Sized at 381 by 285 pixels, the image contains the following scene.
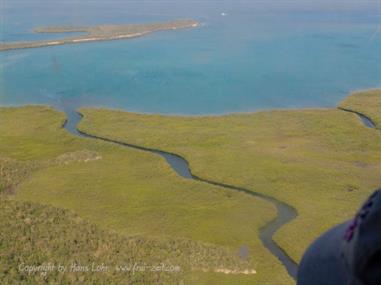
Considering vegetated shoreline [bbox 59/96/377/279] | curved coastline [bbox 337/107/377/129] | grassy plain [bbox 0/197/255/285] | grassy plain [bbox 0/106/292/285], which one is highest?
grassy plain [bbox 0/197/255/285]

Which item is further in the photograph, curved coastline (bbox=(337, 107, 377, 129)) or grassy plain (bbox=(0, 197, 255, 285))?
curved coastline (bbox=(337, 107, 377, 129))

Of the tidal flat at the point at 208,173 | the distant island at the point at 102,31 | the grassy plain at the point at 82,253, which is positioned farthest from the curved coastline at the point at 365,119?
the distant island at the point at 102,31

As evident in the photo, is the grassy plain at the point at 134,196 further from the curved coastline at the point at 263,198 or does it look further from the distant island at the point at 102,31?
the distant island at the point at 102,31

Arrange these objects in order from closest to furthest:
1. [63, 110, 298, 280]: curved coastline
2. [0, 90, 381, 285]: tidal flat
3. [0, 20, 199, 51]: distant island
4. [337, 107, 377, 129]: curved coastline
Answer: [63, 110, 298, 280]: curved coastline, [0, 90, 381, 285]: tidal flat, [337, 107, 377, 129]: curved coastline, [0, 20, 199, 51]: distant island

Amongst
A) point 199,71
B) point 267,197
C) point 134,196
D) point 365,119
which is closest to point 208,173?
point 267,197

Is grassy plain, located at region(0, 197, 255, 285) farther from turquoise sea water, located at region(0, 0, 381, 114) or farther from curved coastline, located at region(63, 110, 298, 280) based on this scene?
turquoise sea water, located at region(0, 0, 381, 114)

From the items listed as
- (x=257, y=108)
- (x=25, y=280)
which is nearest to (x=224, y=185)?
(x=25, y=280)

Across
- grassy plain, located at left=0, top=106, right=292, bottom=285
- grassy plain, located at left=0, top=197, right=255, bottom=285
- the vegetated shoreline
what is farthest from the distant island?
grassy plain, located at left=0, top=197, right=255, bottom=285

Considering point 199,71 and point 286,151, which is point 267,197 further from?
point 199,71
